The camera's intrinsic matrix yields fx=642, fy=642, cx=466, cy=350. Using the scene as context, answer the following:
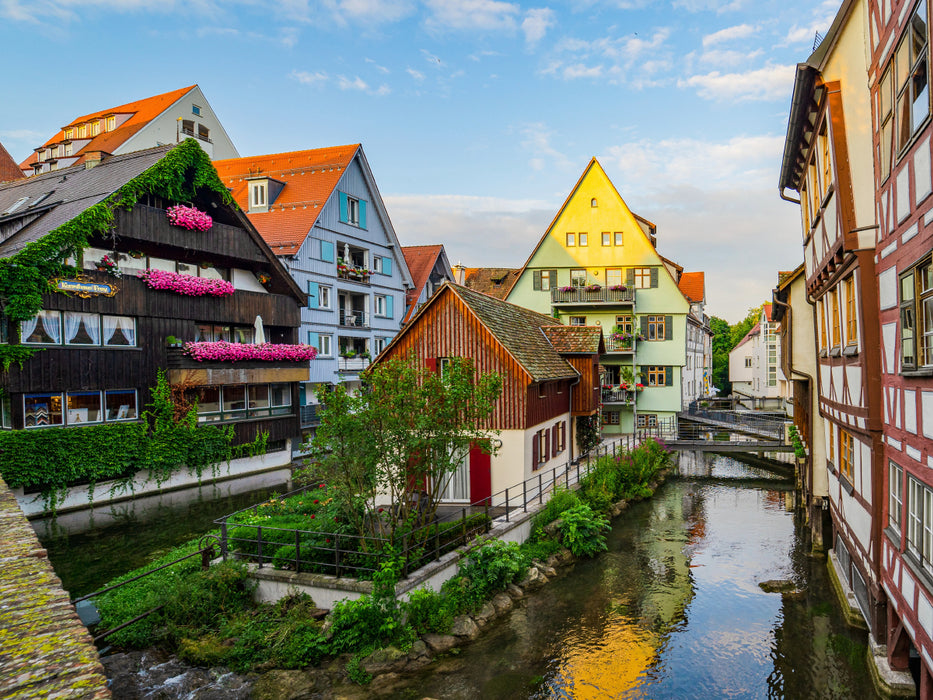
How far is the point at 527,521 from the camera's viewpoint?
17250 millimetres

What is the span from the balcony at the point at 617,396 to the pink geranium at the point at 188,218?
21316 mm

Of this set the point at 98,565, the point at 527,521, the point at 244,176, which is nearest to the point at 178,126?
the point at 244,176

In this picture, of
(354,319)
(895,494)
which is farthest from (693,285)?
(895,494)

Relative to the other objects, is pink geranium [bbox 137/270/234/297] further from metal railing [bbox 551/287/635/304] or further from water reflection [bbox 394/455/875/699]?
water reflection [bbox 394/455/875/699]

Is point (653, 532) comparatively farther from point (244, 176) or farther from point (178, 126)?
point (178, 126)

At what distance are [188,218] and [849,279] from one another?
23123 mm

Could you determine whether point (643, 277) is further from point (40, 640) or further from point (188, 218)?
point (40, 640)

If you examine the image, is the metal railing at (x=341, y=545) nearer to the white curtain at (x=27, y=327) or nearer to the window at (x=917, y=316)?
the window at (x=917, y=316)

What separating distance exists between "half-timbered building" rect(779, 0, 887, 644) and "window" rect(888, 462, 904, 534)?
532 millimetres

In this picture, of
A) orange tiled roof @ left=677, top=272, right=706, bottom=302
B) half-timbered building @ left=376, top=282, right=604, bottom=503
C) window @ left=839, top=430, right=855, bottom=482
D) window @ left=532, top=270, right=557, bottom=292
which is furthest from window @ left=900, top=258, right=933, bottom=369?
orange tiled roof @ left=677, top=272, right=706, bottom=302

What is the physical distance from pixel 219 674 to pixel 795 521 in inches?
706

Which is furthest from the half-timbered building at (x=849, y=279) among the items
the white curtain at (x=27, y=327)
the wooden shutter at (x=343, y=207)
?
the wooden shutter at (x=343, y=207)

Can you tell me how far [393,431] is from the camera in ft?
43.6

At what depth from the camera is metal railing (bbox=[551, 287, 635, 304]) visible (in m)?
35.3
